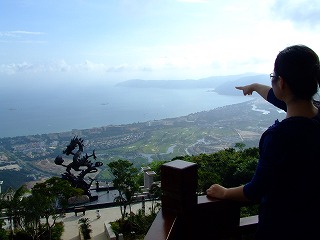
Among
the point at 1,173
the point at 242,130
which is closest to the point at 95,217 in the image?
the point at 1,173

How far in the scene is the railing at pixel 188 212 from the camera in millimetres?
1262

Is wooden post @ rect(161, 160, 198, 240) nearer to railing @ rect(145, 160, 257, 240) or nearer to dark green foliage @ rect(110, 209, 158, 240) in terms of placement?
railing @ rect(145, 160, 257, 240)

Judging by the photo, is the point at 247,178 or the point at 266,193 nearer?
the point at 266,193

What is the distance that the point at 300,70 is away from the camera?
1078 mm

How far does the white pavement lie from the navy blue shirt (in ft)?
37.3

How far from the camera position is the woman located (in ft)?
3.42

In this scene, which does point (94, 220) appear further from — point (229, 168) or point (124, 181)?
point (229, 168)

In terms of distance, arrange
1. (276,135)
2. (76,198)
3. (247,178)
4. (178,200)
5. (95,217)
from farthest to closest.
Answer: (76,198), (247,178), (95,217), (178,200), (276,135)

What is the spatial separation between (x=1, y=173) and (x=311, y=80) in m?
41.3

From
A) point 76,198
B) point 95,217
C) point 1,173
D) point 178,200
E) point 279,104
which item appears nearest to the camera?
point 178,200

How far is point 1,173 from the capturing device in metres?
37.4

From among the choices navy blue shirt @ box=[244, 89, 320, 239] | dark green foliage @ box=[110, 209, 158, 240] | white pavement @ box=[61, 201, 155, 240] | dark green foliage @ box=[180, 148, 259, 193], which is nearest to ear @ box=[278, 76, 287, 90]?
navy blue shirt @ box=[244, 89, 320, 239]

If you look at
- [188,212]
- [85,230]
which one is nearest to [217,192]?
[188,212]

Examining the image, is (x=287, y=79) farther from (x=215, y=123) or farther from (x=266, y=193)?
(x=215, y=123)
